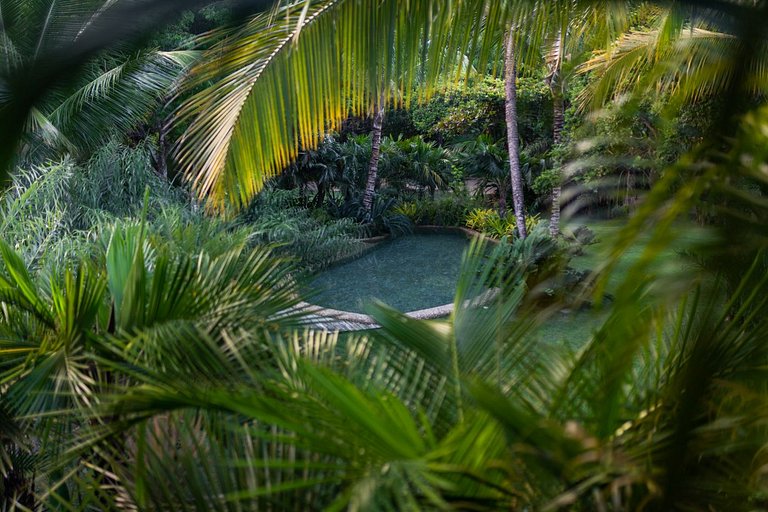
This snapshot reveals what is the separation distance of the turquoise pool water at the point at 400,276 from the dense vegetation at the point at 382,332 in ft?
Answer: 13.9

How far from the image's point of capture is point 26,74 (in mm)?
927

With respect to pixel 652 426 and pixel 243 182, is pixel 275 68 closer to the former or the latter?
pixel 243 182

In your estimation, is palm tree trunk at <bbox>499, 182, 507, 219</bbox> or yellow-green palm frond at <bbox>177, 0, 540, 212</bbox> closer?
yellow-green palm frond at <bbox>177, 0, 540, 212</bbox>

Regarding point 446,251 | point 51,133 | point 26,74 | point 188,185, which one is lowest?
point 446,251

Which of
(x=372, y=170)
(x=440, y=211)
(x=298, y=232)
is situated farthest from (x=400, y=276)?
(x=440, y=211)

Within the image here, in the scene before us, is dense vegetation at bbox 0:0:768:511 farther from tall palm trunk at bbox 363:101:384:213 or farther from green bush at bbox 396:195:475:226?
green bush at bbox 396:195:475:226

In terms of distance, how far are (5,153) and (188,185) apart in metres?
9.03

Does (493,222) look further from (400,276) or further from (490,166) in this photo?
(400,276)

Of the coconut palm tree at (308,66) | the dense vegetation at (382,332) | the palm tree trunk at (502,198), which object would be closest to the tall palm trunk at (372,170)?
the palm tree trunk at (502,198)

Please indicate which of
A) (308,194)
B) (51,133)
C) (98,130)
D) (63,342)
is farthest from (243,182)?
(308,194)

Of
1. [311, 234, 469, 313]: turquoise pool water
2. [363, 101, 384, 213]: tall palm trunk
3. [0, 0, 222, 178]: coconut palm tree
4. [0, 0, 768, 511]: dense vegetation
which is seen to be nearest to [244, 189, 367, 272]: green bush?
[311, 234, 469, 313]: turquoise pool water

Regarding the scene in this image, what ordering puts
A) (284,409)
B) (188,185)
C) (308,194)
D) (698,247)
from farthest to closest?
(308,194) < (188,185) < (284,409) < (698,247)

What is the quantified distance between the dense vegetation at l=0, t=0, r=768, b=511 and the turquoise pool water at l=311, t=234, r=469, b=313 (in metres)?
4.22

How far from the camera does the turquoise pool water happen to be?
27.9ft
